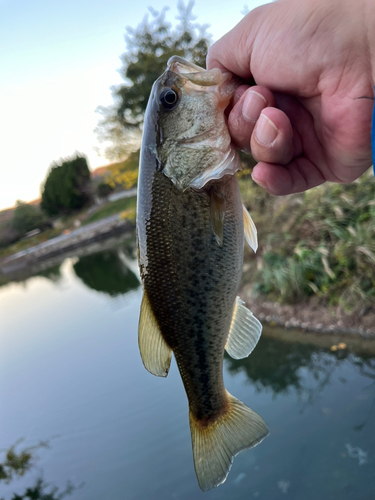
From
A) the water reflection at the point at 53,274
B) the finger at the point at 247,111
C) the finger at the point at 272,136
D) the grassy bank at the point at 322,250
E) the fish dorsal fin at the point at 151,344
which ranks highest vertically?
the finger at the point at 247,111

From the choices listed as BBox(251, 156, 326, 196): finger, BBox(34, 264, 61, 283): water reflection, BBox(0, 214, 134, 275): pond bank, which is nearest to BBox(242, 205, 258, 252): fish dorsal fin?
BBox(251, 156, 326, 196): finger

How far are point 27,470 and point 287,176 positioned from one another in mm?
5916

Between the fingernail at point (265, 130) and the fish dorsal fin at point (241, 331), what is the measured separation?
790mm

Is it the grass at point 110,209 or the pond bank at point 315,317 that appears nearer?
the pond bank at point 315,317

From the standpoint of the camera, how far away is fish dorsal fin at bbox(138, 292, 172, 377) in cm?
168

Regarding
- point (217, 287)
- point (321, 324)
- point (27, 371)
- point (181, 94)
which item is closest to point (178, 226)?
point (217, 287)

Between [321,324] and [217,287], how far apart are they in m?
5.00

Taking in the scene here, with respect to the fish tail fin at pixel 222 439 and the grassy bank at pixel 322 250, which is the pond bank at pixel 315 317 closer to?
the grassy bank at pixel 322 250

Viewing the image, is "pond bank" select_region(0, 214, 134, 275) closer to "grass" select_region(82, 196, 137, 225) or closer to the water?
"grass" select_region(82, 196, 137, 225)

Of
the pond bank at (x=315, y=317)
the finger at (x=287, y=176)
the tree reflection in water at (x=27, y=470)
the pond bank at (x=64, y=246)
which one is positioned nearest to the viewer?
the finger at (x=287, y=176)

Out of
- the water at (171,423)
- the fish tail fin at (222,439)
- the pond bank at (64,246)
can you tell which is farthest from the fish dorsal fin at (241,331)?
the pond bank at (64,246)

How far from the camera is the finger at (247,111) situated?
162cm

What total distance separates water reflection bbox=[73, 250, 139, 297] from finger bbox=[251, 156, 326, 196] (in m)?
11.6

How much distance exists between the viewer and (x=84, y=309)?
41.5 feet
